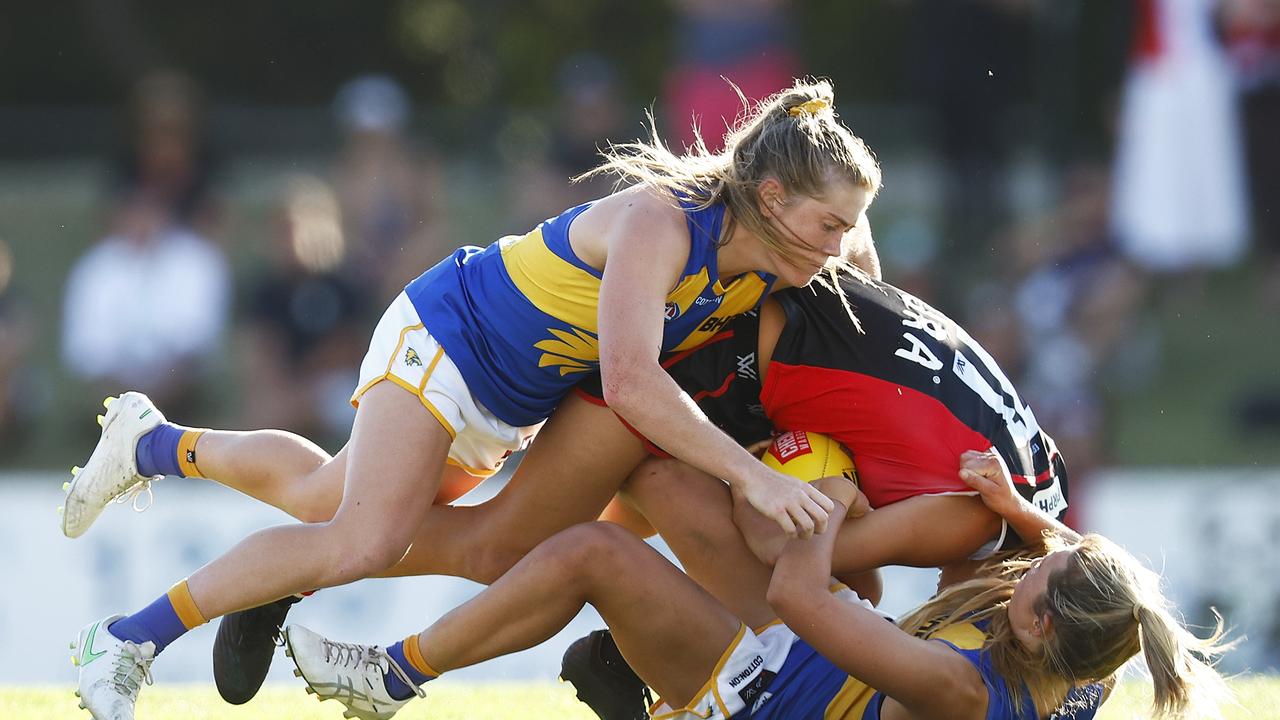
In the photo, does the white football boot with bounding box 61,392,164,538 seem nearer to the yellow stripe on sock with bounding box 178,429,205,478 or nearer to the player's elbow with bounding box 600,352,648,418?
the yellow stripe on sock with bounding box 178,429,205,478

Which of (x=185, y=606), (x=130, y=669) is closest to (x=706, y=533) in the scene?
(x=185, y=606)

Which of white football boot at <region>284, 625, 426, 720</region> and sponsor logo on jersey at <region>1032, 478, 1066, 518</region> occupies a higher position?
sponsor logo on jersey at <region>1032, 478, 1066, 518</region>

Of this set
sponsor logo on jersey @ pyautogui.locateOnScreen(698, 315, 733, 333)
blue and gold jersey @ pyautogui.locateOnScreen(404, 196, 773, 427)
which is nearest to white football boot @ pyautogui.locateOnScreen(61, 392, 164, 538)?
blue and gold jersey @ pyautogui.locateOnScreen(404, 196, 773, 427)

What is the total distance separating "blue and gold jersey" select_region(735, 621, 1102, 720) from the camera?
11.6ft

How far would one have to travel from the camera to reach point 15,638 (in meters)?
6.76

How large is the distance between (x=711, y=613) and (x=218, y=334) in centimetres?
749

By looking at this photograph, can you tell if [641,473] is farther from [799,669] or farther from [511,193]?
[511,193]

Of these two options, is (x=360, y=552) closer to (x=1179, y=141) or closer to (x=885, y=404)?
(x=885, y=404)

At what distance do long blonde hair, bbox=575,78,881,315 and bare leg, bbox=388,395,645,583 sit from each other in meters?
0.59

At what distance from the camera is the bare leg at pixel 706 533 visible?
12.4 ft

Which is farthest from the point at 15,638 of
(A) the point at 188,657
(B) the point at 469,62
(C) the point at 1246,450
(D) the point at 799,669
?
(B) the point at 469,62

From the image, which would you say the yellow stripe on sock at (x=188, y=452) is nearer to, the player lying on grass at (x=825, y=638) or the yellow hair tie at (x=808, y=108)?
the player lying on grass at (x=825, y=638)

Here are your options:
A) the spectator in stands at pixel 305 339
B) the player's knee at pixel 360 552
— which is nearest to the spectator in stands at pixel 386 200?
the spectator in stands at pixel 305 339

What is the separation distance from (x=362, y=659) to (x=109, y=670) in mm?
566
